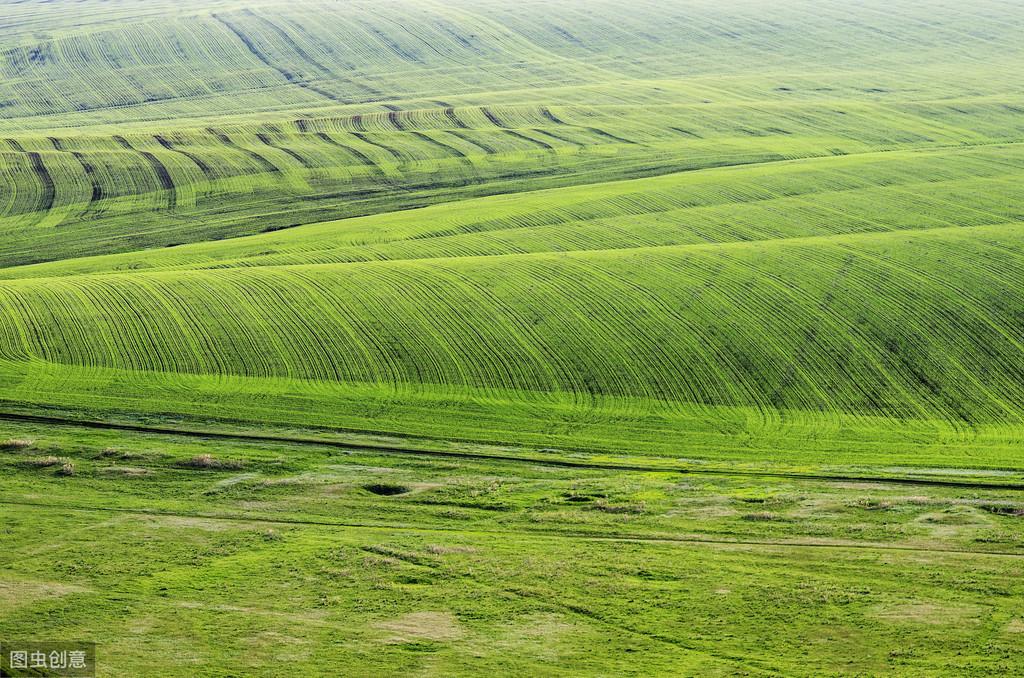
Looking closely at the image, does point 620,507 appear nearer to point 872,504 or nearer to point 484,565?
point 484,565

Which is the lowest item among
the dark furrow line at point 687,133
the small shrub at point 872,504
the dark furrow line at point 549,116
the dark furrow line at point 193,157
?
the small shrub at point 872,504

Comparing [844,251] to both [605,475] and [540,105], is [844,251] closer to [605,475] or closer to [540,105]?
[605,475]

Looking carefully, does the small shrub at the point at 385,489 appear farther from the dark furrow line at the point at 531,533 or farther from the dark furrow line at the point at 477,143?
the dark furrow line at the point at 477,143

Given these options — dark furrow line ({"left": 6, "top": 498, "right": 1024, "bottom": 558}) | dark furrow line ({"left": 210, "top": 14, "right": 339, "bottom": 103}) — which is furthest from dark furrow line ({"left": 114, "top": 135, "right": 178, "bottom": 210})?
dark furrow line ({"left": 6, "top": 498, "right": 1024, "bottom": 558})

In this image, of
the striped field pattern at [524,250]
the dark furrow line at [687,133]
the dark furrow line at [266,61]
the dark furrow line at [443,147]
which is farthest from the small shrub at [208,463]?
the dark furrow line at [266,61]

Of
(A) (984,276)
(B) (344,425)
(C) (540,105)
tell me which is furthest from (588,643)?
(C) (540,105)

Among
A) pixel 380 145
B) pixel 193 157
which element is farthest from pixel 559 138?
pixel 193 157
